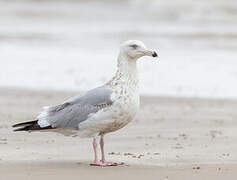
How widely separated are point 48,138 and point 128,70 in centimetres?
168

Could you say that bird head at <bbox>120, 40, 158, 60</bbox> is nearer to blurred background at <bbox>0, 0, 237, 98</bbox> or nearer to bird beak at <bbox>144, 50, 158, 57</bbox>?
bird beak at <bbox>144, 50, 158, 57</bbox>

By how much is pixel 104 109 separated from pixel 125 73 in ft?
1.46

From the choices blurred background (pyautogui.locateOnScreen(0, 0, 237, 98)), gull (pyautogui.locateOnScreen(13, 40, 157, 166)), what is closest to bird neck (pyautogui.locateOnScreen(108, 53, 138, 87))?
gull (pyautogui.locateOnScreen(13, 40, 157, 166))

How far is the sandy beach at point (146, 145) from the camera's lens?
256 inches

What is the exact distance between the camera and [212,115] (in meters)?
10.2

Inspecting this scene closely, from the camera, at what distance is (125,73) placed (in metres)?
7.08

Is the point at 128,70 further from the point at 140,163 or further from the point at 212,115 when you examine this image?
the point at 212,115

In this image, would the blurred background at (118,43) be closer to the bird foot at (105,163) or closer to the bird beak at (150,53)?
the bird beak at (150,53)

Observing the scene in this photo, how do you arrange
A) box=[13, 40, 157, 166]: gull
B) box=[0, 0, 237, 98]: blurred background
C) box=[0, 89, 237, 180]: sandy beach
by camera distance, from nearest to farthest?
box=[0, 89, 237, 180]: sandy beach → box=[13, 40, 157, 166]: gull → box=[0, 0, 237, 98]: blurred background

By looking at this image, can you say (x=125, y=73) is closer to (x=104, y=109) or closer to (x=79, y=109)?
(x=104, y=109)

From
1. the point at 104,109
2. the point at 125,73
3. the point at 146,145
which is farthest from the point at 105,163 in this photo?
the point at 146,145

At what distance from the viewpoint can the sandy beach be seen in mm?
6492

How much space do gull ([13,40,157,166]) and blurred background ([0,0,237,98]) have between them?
477 cm

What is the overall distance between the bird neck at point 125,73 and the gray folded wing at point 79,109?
0.43 feet
